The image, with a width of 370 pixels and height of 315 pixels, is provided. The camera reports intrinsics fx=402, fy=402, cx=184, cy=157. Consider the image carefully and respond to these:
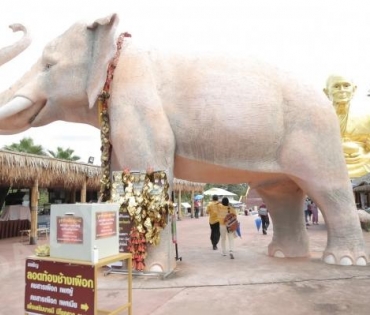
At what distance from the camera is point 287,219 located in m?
6.82

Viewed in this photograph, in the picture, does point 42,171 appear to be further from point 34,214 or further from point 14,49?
point 14,49

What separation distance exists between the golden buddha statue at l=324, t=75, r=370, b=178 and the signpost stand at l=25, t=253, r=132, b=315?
10.5 m

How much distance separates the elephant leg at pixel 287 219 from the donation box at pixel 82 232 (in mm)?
4071

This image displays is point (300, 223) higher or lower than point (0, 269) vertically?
higher

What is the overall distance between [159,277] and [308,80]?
3.63 m

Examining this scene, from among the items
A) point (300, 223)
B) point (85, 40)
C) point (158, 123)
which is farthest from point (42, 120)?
point (300, 223)

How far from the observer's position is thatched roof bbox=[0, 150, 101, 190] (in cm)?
1020

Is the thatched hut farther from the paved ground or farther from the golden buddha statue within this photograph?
the golden buddha statue

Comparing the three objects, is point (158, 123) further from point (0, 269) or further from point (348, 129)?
point (348, 129)

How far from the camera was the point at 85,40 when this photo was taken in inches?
226

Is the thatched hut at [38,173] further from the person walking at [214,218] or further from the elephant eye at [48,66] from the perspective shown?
the person walking at [214,218]

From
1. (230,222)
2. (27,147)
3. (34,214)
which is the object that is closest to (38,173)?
(34,214)

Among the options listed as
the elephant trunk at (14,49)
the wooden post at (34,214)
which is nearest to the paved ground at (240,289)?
the elephant trunk at (14,49)

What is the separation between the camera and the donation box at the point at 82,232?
2.97m
